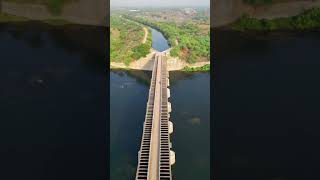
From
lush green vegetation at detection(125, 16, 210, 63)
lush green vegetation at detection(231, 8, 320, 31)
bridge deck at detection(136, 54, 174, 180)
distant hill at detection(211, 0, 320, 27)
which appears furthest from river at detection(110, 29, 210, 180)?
lush green vegetation at detection(231, 8, 320, 31)

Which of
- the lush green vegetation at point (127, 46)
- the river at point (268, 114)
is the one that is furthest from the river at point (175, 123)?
the lush green vegetation at point (127, 46)

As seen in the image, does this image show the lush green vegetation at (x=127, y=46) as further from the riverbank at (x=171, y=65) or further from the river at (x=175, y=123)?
the river at (x=175, y=123)

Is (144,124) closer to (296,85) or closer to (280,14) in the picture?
(296,85)
